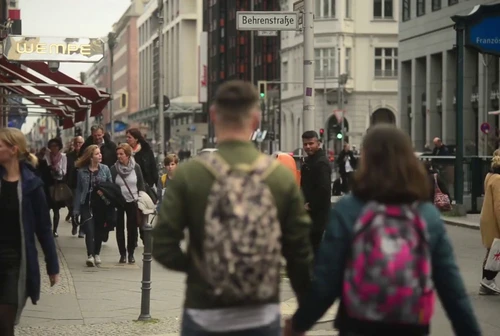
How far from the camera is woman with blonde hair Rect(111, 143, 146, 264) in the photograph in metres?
16.9

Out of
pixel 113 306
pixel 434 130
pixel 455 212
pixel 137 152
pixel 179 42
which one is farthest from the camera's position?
pixel 179 42

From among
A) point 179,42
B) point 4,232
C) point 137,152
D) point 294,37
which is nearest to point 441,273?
point 4,232

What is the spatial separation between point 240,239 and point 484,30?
21142 millimetres

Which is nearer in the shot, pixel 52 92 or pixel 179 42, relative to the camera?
pixel 52 92

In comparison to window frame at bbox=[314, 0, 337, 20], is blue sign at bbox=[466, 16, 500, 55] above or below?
below

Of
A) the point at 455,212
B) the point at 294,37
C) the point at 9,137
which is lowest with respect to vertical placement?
the point at 455,212

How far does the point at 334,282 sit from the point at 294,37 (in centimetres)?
8556

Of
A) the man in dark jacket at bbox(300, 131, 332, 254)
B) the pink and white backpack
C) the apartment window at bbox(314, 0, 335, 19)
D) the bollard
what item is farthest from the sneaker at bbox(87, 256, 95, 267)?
the apartment window at bbox(314, 0, 335, 19)

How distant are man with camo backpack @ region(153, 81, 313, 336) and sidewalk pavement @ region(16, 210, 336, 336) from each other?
221 inches

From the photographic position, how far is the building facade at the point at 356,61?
84.0 meters

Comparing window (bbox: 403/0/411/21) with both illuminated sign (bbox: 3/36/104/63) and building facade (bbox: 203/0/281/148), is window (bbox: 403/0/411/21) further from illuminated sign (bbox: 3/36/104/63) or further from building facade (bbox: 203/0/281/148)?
illuminated sign (bbox: 3/36/104/63)

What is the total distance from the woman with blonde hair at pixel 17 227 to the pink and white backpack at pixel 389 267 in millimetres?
2701

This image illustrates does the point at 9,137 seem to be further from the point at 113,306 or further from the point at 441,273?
the point at 113,306

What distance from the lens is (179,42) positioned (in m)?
145
